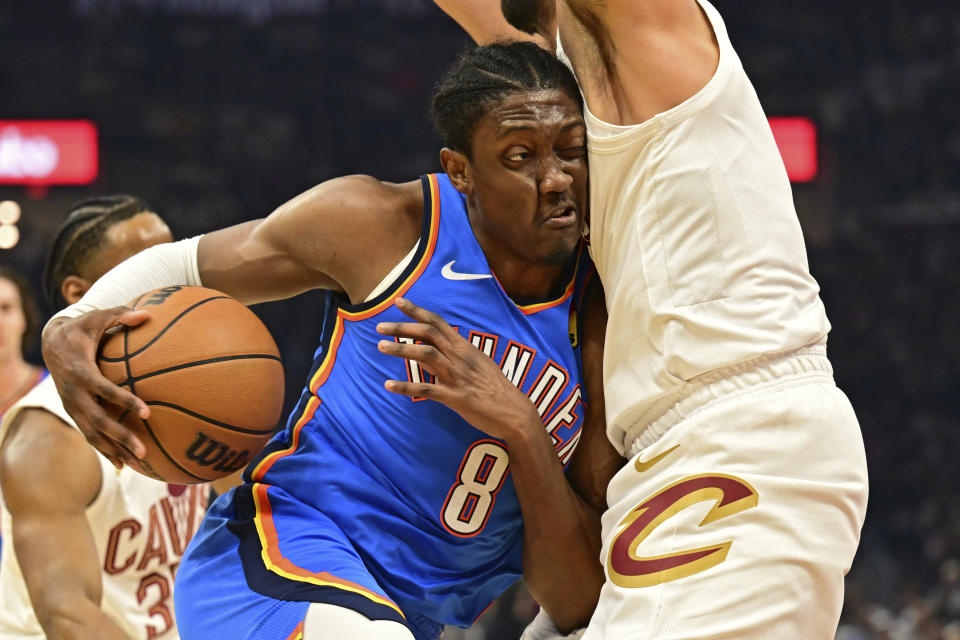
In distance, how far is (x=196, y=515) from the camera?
379cm

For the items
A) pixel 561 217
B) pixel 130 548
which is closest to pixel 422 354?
pixel 561 217

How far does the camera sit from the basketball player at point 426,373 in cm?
240

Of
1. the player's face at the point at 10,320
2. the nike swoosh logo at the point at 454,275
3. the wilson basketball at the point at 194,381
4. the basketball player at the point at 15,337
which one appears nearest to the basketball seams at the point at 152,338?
the wilson basketball at the point at 194,381

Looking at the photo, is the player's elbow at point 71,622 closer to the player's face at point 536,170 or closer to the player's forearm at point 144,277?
the player's forearm at point 144,277

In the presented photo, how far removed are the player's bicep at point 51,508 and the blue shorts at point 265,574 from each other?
76 cm

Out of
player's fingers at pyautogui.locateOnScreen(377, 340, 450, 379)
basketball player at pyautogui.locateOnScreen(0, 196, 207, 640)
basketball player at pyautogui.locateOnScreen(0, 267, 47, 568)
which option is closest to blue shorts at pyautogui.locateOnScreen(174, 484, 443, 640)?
player's fingers at pyautogui.locateOnScreen(377, 340, 450, 379)

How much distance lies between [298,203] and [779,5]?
1500 cm

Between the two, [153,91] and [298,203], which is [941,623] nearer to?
[298,203]

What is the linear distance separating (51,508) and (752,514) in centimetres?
215

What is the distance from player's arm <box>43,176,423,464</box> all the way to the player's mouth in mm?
332

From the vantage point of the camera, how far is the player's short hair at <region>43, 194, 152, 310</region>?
371 centimetres

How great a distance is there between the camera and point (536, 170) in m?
2.44

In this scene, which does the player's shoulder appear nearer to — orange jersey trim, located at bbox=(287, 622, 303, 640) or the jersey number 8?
the jersey number 8

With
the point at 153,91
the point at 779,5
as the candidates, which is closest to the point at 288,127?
the point at 153,91
